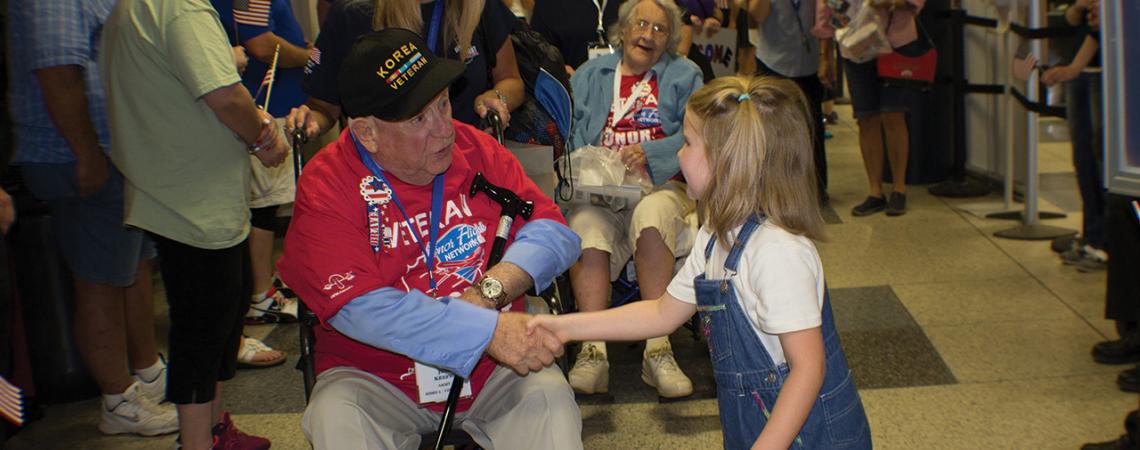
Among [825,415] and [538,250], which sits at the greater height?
[538,250]

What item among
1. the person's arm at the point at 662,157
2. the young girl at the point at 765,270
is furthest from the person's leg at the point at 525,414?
the person's arm at the point at 662,157

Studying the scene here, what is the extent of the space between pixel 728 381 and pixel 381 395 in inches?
31.9

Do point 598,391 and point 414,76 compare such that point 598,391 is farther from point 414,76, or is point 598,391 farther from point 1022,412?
point 414,76

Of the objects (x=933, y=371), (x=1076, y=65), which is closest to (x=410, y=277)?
(x=933, y=371)

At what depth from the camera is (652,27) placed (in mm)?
4203

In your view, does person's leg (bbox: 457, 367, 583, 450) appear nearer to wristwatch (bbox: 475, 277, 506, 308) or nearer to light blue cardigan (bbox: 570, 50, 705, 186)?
wristwatch (bbox: 475, 277, 506, 308)

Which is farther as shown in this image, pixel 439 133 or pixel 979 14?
pixel 979 14

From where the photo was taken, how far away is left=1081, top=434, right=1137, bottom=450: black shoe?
314cm

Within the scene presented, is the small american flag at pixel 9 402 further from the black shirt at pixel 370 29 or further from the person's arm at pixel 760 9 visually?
the person's arm at pixel 760 9

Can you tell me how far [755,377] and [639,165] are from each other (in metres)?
1.96

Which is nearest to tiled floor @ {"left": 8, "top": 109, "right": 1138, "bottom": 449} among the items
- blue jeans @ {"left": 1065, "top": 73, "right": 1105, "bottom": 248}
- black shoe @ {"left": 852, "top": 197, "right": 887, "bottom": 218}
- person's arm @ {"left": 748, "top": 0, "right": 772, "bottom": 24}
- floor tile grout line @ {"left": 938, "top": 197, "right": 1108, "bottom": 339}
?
floor tile grout line @ {"left": 938, "top": 197, "right": 1108, "bottom": 339}

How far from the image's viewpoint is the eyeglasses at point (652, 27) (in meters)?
4.20

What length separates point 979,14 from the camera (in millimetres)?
7043

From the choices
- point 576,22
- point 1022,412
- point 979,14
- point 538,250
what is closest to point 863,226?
point 979,14
